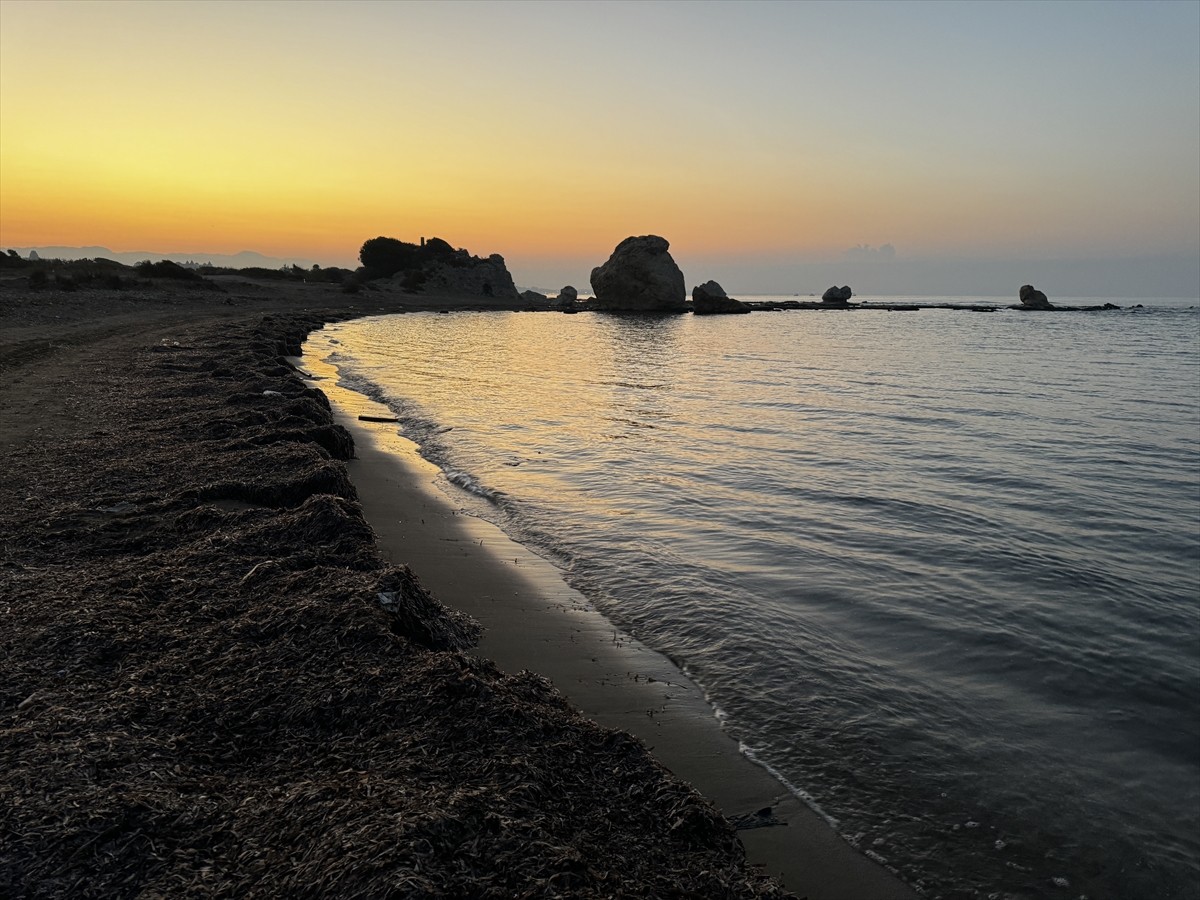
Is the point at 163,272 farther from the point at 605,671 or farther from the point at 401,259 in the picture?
the point at 605,671

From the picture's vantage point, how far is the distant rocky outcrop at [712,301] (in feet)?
377

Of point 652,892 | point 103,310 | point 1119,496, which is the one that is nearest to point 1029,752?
point 652,892

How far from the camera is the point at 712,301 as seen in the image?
116 metres

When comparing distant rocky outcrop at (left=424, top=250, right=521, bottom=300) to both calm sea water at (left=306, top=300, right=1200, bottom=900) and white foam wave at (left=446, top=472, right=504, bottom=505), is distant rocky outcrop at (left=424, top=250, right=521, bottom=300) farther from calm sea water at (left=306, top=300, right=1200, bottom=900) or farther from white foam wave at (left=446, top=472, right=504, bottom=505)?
white foam wave at (left=446, top=472, right=504, bottom=505)

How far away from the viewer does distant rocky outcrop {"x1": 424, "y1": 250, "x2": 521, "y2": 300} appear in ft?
421

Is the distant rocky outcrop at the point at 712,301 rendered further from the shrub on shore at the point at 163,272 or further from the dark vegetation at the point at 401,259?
the shrub on shore at the point at 163,272

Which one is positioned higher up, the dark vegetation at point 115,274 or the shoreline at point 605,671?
the dark vegetation at point 115,274

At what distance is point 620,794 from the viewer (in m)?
3.80

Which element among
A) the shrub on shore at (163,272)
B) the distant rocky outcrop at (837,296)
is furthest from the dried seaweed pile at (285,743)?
the distant rocky outcrop at (837,296)

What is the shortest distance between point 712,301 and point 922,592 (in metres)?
111

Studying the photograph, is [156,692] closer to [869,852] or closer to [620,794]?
[620,794]

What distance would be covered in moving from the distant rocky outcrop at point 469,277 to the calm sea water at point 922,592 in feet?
363

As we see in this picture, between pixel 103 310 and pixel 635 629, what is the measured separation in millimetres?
44877

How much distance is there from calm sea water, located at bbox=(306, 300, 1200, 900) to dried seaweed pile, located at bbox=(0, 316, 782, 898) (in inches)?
78.1
